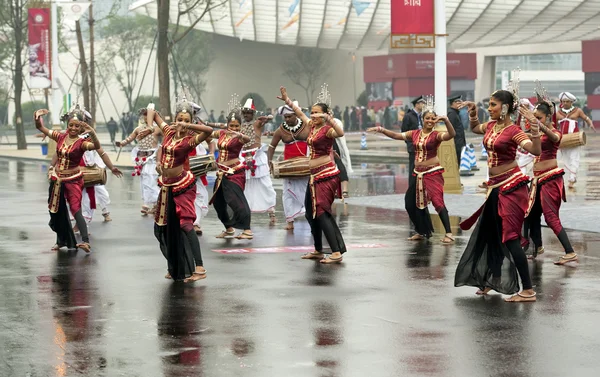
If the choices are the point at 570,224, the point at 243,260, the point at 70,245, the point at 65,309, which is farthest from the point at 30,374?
the point at 570,224

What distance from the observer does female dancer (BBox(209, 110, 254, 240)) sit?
1523 centimetres

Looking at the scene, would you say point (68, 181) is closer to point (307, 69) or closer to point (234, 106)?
point (234, 106)

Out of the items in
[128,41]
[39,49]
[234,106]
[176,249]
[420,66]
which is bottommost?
[176,249]

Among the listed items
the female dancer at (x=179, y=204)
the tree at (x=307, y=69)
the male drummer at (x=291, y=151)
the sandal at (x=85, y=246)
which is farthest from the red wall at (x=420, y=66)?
the female dancer at (x=179, y=204)

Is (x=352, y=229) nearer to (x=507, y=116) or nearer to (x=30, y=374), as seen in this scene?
(x=507, y=116)

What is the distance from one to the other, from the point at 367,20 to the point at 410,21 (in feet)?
178

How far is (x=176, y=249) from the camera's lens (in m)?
11.5

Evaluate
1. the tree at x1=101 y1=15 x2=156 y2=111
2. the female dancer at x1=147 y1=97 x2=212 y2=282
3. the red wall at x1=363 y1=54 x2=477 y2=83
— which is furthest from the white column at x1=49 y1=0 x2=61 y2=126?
the tree at x1=101 y1=15 x2=156 y2=111

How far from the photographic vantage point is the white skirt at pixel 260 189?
56.4 feet

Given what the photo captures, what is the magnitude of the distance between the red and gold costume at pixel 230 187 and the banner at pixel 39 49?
97.7ft

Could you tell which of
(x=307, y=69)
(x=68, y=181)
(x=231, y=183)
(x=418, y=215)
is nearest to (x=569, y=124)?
(x=418, y=215)

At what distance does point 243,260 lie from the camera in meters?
13.0

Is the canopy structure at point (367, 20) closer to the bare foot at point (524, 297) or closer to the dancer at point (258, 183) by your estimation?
the dancer at point (258, 183)

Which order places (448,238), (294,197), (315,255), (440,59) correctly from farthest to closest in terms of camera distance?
(440,59) → (294,197) → (448,238) → (315,255)
